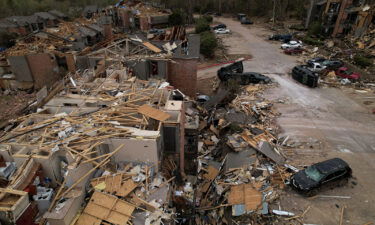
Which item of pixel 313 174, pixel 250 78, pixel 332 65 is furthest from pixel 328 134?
pixel 332 65

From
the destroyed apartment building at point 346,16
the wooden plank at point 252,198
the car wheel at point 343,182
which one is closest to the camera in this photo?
the wooden plank at point 252,198

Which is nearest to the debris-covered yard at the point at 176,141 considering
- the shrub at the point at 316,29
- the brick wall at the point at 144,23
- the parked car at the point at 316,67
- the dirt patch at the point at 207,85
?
the dirt patch at the point at 207,85

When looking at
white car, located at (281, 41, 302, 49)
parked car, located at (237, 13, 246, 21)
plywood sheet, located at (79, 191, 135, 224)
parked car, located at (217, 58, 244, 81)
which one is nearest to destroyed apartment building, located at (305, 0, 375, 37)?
white car, located at (281, 41, 302, 49)

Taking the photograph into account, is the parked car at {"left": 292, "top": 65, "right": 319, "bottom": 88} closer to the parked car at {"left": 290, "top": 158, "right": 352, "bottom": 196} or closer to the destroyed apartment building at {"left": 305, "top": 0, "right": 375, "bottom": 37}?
the parked car at {"left": 290, "top": 158, "right": 352, "bottom": 196}

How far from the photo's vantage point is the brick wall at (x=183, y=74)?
24594mm

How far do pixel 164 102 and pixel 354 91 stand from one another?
22.9 metres

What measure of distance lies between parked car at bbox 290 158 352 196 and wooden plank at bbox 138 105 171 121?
877 cm

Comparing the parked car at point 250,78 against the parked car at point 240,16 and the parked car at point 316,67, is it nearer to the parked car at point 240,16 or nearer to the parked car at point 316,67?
the parked car at point 316,67

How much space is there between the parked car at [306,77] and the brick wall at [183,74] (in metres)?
12.9

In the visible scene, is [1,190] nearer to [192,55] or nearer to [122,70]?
[122,70]

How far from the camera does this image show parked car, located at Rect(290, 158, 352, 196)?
14.2 metres

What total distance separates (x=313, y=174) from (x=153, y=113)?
1036 centimetres

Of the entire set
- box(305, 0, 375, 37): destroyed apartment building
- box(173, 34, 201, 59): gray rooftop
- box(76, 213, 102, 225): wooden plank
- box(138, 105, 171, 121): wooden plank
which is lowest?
box(76, 213, 102, 225): wooden plank

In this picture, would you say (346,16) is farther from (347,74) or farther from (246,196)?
(246,196)
